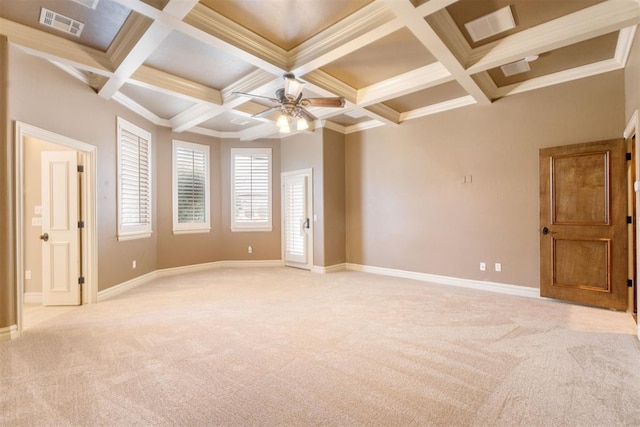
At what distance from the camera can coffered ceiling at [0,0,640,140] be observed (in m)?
2.81

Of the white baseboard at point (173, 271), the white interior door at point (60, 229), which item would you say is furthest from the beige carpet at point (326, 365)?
the white baseboard at point (173, 271)

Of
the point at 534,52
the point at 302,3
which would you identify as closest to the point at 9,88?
the point at 302,3

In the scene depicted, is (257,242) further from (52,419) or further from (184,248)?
(52,419)

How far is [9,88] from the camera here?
303 centimetres

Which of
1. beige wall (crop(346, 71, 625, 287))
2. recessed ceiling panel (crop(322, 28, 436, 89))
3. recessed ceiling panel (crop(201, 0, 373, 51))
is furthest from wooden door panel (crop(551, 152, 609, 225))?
recessed ceiling panel (crop(201, 0, 373, 51))

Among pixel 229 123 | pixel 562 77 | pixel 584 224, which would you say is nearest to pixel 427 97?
pixel 562 77

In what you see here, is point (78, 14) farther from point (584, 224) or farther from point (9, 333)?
point (584, 224)

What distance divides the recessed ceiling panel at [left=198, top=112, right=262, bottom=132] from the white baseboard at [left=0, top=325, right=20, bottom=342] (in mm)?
4210

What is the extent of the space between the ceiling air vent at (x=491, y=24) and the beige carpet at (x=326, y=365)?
3.16m

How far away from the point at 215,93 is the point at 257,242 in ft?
11.5

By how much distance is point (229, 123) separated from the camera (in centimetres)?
630

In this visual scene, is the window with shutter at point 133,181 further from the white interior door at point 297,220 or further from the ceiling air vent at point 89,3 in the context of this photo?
the white interior door at point 297,220

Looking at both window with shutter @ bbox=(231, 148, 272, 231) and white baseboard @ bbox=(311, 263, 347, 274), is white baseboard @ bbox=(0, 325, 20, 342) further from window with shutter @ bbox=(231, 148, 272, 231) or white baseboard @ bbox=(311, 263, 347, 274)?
white baseboard @ bbox=(311, 263, 347, 274)

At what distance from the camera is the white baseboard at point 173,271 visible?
465 centimetres
